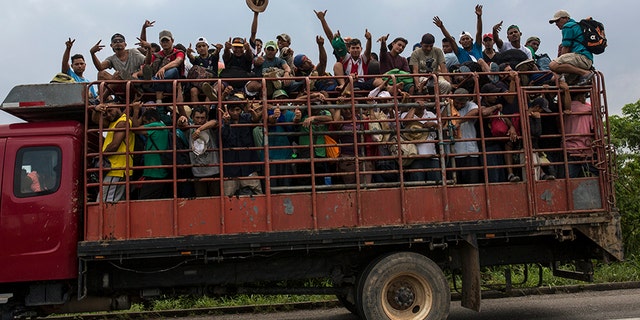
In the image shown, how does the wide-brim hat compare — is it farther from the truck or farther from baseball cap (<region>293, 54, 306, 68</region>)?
the truck

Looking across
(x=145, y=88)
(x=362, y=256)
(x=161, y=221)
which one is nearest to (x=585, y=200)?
(x=362, y=256)

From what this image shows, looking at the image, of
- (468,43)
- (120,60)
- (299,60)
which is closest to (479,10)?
(468,43)

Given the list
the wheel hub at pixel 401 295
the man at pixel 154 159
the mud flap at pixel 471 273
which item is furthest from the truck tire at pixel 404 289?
the man at pixel 154 159

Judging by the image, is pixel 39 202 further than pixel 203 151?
No

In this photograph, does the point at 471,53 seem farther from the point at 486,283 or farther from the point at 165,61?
the point at 165,61

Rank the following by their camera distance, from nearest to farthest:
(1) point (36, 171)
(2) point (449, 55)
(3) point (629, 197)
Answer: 1. (1) point (36, 171)
2. (2) point (449, 55)
3. (3) point (629, 197)

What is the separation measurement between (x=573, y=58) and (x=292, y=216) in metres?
4.05

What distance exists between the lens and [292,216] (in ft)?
18.8

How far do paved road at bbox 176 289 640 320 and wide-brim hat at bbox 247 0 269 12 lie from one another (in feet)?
15.0

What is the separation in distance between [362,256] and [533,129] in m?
2.46

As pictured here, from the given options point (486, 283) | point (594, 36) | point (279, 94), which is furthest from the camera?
point (486, 283)

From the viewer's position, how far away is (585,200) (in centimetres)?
612

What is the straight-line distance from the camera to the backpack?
6965 mm

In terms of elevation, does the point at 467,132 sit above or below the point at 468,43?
below
